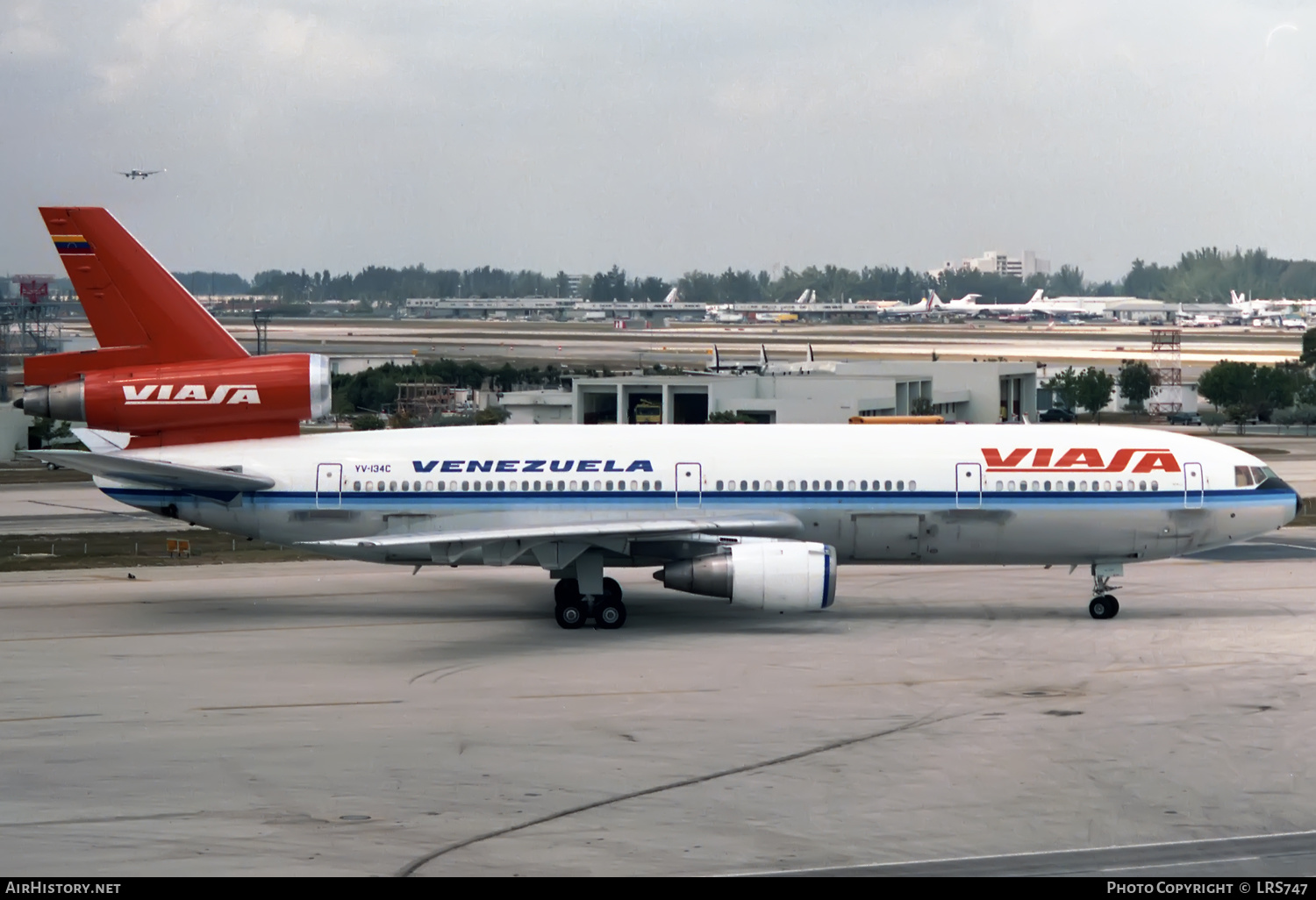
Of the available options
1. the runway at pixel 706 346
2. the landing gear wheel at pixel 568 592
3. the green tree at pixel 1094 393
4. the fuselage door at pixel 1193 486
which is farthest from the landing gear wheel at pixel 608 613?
the runway at pixel 706 346

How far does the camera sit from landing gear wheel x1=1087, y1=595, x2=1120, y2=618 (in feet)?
109

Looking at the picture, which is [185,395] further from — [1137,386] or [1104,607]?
[1137,386]

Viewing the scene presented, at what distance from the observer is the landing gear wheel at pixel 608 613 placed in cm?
3228

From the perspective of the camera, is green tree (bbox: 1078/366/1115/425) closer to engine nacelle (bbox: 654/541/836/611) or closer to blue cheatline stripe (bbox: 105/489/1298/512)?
blue cheatline stripe (bbox: 105/489/1298/512)

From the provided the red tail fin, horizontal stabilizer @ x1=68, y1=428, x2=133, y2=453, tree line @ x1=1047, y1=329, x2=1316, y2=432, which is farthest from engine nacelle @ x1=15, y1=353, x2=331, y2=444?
tree line @ x1=1047, y1=329, x2=1316, y2=432

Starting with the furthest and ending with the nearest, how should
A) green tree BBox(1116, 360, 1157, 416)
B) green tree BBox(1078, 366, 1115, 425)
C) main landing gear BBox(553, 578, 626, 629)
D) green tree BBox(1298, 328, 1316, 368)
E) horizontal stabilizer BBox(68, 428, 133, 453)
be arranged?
1. green tree BBox(1298, 328, 1316, 368)
2. green tree BBox(1116, 360, 1157, 416)
3. green tree BBox(1078, 366, 1115, 425)
4. horizontal stabilizer BBox(68, 428, 133, 453)
5. main landing gear BBox(553, 578, 626, 629)

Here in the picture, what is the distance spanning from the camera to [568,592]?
1280 inches

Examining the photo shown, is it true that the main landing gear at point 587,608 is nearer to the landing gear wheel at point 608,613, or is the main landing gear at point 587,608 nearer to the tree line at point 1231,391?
the landing gear wheel at point 608,613

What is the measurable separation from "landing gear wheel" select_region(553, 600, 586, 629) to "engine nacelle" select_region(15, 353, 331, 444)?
7.38 metres

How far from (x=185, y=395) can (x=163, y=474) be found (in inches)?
81.0

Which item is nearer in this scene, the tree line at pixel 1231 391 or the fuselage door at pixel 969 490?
the fuselage door at pixel 969 490

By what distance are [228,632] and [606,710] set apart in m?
11.1

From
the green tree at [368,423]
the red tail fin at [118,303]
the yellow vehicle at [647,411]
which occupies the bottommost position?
A: the green tree at [368,423]

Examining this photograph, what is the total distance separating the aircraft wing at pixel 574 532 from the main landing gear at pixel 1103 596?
23.0ft
